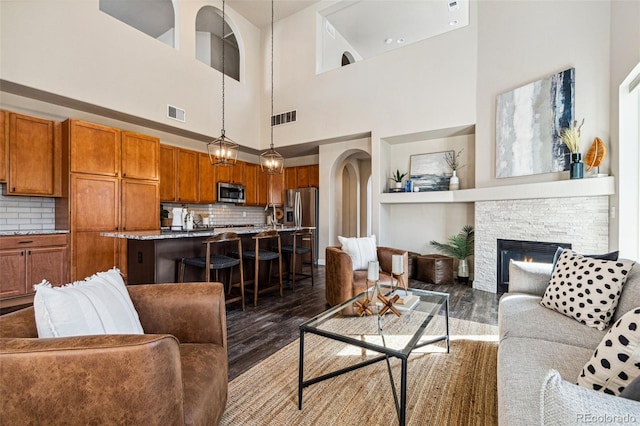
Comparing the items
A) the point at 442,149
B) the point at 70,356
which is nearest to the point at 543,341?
the point at 70,356

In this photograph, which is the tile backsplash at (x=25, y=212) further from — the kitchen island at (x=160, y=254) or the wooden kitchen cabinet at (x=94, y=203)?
the kitchen island at (x=160, y=254)

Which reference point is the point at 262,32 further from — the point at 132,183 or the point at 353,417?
the point at 353,417

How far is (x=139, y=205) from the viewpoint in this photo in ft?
15.0

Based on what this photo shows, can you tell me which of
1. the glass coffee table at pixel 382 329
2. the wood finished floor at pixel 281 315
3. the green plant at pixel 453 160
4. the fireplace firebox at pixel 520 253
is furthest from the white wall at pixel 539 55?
the glass coffee table at pixel 382 329

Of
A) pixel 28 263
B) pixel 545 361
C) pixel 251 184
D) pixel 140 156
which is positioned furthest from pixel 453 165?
pixel 28 263

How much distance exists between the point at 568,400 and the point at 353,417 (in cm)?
124

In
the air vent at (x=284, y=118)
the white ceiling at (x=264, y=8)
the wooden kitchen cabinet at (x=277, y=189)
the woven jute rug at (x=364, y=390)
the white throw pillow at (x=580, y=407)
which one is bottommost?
the woven jute rug at (x=364, y=390)

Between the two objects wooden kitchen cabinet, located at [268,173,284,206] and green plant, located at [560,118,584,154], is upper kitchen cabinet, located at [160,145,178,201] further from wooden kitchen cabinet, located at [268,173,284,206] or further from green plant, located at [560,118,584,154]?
green plant, located at [560,118,584,154]

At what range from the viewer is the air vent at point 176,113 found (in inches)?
191

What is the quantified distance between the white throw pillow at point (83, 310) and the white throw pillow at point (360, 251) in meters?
2.40

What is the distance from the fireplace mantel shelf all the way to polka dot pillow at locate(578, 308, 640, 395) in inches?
125

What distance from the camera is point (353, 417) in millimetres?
1570

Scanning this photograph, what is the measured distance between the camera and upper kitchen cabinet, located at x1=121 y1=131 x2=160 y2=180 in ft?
14.5

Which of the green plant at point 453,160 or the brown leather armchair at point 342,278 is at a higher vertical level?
the green plant at point 453,160
